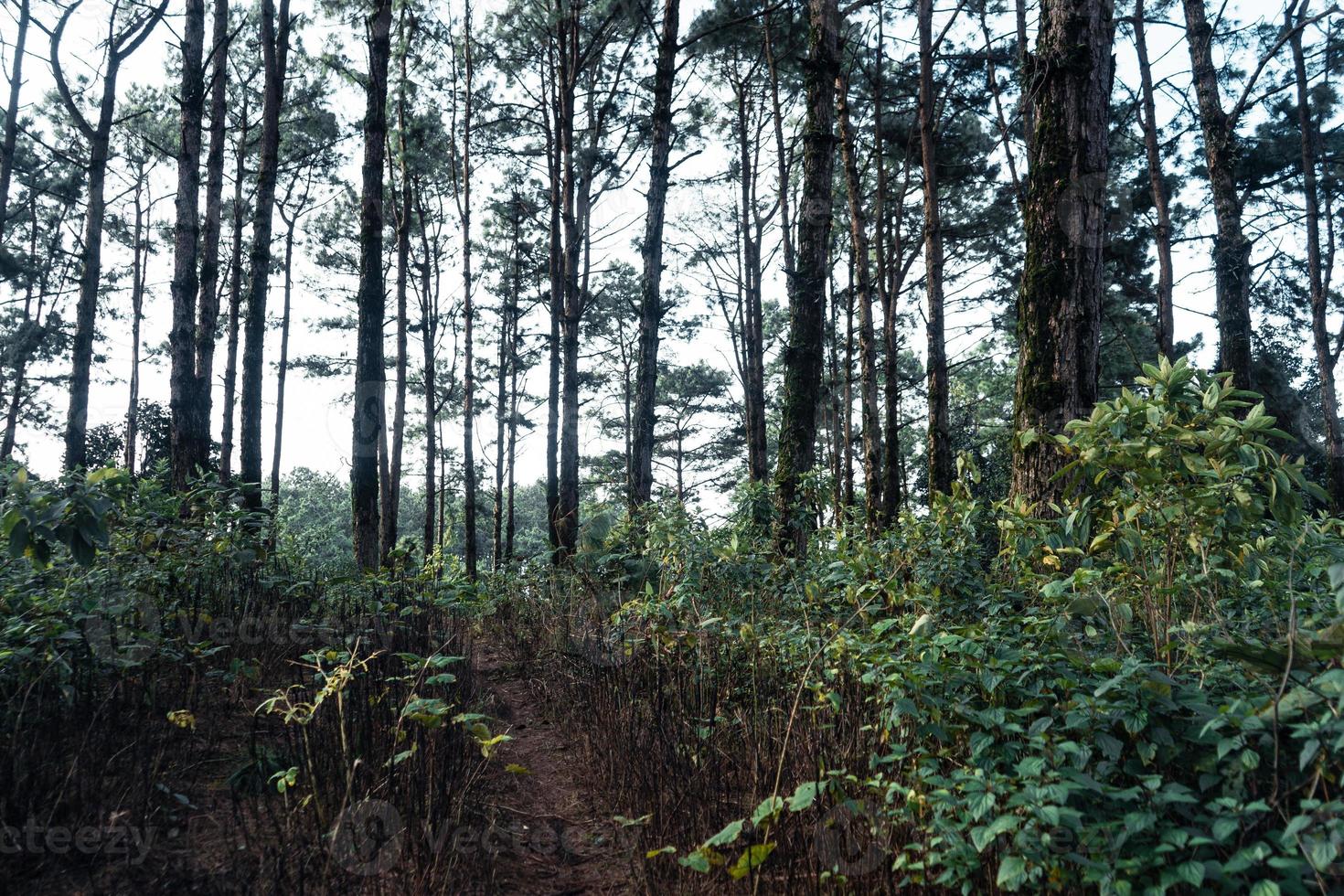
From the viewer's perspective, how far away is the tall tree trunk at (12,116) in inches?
471

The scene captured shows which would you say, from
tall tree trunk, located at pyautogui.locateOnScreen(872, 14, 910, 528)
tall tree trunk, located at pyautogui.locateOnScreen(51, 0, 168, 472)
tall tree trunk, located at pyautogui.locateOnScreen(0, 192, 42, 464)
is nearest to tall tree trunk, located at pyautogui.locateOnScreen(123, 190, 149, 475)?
tall tree trunk, located at pyautogui.locateOnScreen(0, 192, 42, 464)

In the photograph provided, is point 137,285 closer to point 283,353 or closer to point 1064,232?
point 283,353

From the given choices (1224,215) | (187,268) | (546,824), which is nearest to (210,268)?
(187,268)

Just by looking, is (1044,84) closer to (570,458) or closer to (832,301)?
(570,458)

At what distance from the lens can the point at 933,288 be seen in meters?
11.1

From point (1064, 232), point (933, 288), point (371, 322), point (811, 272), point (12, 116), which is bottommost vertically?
point (1064, 232)

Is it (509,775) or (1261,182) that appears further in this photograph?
(1261,182)

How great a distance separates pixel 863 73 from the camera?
13.9 metres

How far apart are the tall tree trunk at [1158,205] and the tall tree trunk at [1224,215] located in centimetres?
167

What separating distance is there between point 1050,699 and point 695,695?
1.81 meters

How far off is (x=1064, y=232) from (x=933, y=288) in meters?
7.33

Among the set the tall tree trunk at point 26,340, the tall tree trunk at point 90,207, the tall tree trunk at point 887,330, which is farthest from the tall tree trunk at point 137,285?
the tall tree trunk at point 887,330

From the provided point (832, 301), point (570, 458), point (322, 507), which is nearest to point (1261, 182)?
point (832, 301)

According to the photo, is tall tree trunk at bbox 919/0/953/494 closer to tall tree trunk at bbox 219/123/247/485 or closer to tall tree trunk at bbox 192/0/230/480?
tall tree trunk at bbox 192/0/230/480
